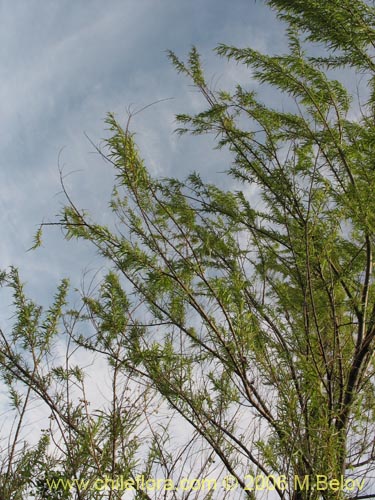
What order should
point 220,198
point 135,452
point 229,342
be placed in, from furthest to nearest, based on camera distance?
point 220,198, point 135,452, point 229,342

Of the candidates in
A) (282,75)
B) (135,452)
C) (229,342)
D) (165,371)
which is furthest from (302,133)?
(135,452)

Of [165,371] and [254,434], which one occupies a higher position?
[165,371]

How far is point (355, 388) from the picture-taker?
1.94 meters

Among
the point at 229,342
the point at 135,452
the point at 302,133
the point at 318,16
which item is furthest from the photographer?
the point at 302,133

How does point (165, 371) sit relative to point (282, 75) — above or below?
below

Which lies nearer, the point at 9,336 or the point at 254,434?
the point at 254,434

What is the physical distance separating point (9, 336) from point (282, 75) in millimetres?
2083

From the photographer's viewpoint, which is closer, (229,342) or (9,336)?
(229,342)

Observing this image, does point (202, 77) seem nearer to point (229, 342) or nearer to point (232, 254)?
point (232, 254)

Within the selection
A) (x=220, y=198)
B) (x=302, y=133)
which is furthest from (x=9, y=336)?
(x=302, y=133)

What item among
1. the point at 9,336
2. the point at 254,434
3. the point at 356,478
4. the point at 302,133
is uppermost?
the point at 302,133

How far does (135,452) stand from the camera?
1.91 m

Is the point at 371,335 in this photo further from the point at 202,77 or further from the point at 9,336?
the point at 9,336

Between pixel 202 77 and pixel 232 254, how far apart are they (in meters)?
1.06
